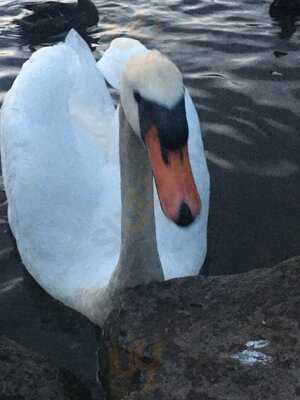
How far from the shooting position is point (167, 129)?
126 inches

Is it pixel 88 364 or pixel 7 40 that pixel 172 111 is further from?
pixel 7 40

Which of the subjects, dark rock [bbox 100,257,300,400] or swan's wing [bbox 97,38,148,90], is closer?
dark rock [bbox 100,257,300,400]

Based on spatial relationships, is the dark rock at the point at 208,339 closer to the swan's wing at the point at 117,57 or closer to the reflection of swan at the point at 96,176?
the reflection of swan at the point at 96,176

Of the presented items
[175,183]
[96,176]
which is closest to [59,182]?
[96,176]

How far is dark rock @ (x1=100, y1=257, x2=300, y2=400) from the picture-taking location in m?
2.93

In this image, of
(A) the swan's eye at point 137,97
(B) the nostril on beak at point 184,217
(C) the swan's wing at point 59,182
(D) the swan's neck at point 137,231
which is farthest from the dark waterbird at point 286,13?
(B) the nostril on beak at point 184,217

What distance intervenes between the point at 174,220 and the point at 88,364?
1641mm

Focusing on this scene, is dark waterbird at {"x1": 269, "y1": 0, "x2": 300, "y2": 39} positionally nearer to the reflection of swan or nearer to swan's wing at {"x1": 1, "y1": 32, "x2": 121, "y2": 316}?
the reflection of swan

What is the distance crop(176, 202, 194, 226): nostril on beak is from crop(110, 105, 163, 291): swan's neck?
2.77 ft

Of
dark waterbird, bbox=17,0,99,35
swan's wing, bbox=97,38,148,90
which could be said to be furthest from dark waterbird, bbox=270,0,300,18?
swan's wing, bbox=97,38,148,90

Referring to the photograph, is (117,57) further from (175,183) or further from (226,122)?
(175,183)

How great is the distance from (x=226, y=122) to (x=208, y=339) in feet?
15.0

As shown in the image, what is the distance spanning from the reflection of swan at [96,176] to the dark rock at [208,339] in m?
0.48

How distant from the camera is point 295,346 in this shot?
Answer: 3.02m
